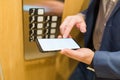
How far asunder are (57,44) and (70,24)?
111 mm

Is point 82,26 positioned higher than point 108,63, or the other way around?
point 82,26

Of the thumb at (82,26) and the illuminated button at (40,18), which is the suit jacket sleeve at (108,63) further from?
the illuminated button at (40,18)

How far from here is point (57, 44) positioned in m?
0.76

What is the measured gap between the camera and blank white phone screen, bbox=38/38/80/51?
72cm

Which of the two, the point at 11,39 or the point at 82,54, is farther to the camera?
the point at 11,39

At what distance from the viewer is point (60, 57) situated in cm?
104

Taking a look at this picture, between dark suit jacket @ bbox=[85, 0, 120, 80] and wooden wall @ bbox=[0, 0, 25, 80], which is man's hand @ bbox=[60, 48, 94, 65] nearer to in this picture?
dark suit jacket @ bbox=[85, 0, 120, 80]

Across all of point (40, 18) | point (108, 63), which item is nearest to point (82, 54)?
point (108, 63)

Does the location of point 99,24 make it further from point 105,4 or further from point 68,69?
point 68,69

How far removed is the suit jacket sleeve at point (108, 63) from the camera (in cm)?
69

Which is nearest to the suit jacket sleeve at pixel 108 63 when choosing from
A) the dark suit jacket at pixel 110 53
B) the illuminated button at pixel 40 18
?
the dark suit jacket at pixel 110 53

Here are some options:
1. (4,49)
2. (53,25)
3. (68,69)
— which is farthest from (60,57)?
(4,49)

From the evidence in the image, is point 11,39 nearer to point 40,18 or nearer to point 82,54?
point 40,18

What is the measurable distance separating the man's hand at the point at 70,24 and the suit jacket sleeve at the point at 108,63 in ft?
0.52
